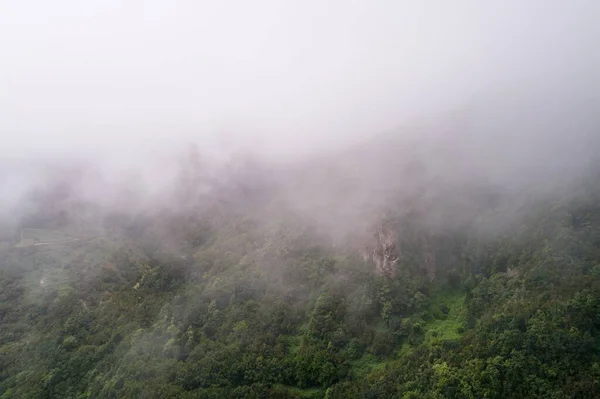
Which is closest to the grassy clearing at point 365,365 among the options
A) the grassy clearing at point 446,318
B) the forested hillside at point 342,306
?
the forested hillside at point 342,306

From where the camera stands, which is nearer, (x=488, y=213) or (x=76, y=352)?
(x=76, y=352)

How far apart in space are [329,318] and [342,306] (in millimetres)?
6403

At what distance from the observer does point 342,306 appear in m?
118

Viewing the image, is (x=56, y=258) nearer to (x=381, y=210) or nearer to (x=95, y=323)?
(x=95, y=323)

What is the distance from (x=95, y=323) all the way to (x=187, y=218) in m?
72.5

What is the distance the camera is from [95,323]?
5231 inches

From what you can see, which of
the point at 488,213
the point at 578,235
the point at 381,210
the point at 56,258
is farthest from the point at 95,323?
the point at 578,235

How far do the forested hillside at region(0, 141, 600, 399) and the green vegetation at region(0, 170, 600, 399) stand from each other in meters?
0.41

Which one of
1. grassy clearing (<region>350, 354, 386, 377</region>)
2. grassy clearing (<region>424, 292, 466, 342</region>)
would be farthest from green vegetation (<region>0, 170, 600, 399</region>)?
grassy clearing (<region>424, 292, 466, 342</region>)

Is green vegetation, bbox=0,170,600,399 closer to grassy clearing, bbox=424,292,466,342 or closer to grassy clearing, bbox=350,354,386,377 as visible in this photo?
grassy clearing, bbox=350,354,386,377

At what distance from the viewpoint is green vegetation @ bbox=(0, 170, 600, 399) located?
8107 centimetres

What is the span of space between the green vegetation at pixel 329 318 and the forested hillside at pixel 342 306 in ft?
1.33

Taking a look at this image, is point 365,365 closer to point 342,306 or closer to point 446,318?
point 342,306

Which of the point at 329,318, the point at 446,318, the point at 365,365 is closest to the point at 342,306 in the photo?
the point at 329,318
